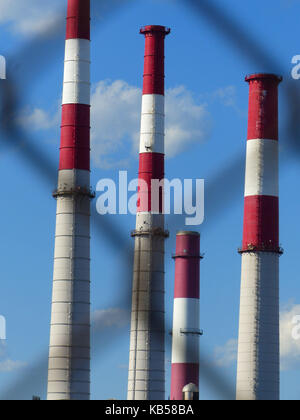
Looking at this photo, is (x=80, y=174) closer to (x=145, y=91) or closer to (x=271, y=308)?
(x=145, y=91)

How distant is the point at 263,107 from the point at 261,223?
545 centimetres

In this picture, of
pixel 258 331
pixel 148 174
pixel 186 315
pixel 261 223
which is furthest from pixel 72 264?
pixel 186 315

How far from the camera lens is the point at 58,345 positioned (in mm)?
44938

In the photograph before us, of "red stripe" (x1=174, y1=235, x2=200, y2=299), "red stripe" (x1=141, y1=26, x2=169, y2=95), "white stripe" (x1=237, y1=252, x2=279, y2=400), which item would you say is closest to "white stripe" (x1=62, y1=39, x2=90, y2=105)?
"red stripe" (x1=141, y1=26, x2=169, y2=95)

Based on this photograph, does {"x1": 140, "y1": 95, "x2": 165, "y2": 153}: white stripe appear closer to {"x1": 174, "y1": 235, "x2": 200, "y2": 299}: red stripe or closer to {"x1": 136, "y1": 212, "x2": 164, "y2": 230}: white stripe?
{"x1": 136, "y1": 212, "x2": 164, "y2": 230}: white stripe

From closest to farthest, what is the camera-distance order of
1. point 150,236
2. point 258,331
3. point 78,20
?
point 78,20, point 150,236, point 258,331

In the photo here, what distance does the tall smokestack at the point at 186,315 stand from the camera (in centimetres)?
5753

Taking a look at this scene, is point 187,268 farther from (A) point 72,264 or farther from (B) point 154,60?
(A) point 72,264

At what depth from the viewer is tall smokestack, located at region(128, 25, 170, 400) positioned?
49.0 meters

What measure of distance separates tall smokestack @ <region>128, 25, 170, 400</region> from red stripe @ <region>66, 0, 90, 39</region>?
5.28 m

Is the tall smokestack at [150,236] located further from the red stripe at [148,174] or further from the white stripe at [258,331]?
the white stripe at [258,331]

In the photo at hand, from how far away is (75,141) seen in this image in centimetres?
4550
